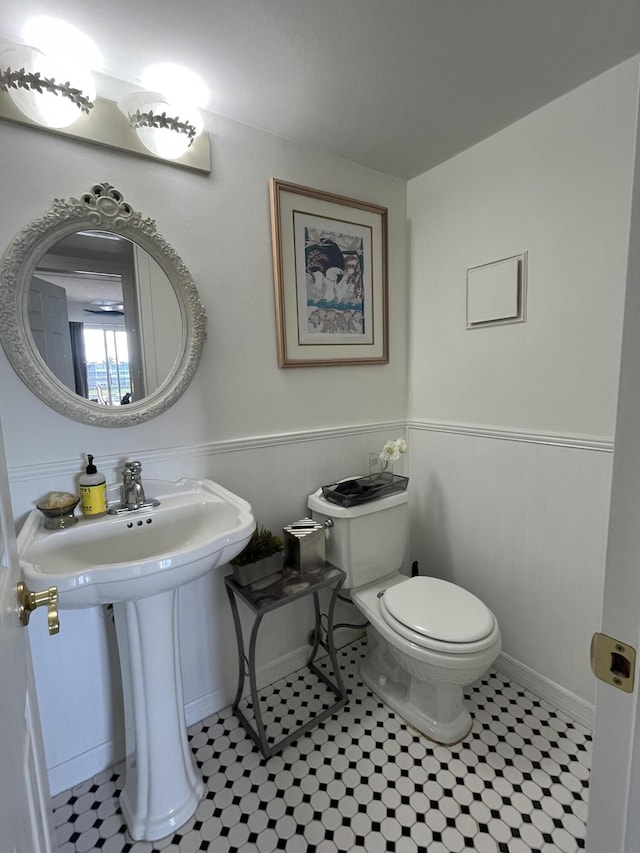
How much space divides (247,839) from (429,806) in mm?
545

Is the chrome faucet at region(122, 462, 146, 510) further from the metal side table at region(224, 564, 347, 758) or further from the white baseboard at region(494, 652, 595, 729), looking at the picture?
the white baseboard at region(494, 652, 595, 729)

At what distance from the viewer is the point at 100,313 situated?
1.26 m

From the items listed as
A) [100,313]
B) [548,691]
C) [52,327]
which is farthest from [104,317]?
[548,691]

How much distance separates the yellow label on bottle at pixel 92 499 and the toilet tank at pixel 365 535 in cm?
80

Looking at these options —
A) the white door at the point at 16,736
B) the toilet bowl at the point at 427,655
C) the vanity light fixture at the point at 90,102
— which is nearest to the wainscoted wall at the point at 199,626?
the toilet bowl at the point at 427,655

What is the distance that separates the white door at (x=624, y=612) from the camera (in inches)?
16.9

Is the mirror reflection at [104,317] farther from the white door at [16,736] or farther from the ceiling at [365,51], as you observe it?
the white door at [16,736]

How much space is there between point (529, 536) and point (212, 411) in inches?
52.4

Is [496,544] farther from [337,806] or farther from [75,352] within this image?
[75,352]

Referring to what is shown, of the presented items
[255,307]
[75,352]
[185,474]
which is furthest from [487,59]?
[185,474]

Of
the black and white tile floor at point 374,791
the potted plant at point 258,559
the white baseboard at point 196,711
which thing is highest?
the potted plant at point 258,559

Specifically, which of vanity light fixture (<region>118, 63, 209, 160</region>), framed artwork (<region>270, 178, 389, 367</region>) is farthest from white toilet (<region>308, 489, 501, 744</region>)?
vanity light fixture (<region>118, 63, 209, 160</region>)

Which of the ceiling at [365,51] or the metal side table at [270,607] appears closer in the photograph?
the ceiling at [365,51]

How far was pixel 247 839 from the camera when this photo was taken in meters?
1.14
